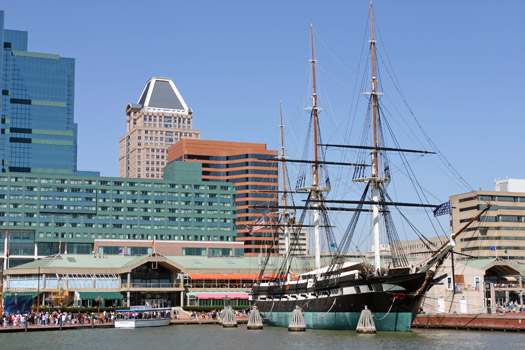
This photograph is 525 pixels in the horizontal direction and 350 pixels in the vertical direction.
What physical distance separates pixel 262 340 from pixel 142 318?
34088 mm

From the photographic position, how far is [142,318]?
106000 millimetres

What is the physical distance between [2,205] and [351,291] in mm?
135172

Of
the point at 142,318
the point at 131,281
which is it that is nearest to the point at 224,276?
the point at 131,281

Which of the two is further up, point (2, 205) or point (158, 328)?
point (2, 205)

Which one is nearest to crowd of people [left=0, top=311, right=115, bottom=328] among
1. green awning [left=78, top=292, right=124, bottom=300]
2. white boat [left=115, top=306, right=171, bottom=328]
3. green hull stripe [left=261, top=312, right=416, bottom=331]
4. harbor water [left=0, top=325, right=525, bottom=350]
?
white boat [left=115, top=306, right=171, bottom=328]

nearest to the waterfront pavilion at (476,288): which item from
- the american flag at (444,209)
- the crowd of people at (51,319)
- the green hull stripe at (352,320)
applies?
the green hull stripe at (352,320)

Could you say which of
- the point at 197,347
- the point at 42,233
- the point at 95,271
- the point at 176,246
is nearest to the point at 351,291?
the point at 197,347

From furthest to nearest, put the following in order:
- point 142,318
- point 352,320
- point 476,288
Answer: point 476,288 → point 142,318 → point 352,320

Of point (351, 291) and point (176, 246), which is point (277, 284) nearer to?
point (351, 291)

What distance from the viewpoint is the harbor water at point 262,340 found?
2660 inches

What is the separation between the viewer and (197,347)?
69.9 meters

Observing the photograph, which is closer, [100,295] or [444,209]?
[444,209]

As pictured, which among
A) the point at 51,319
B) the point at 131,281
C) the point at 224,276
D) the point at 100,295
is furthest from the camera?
the point at 224,276

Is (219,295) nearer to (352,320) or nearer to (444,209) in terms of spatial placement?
(352,320)
